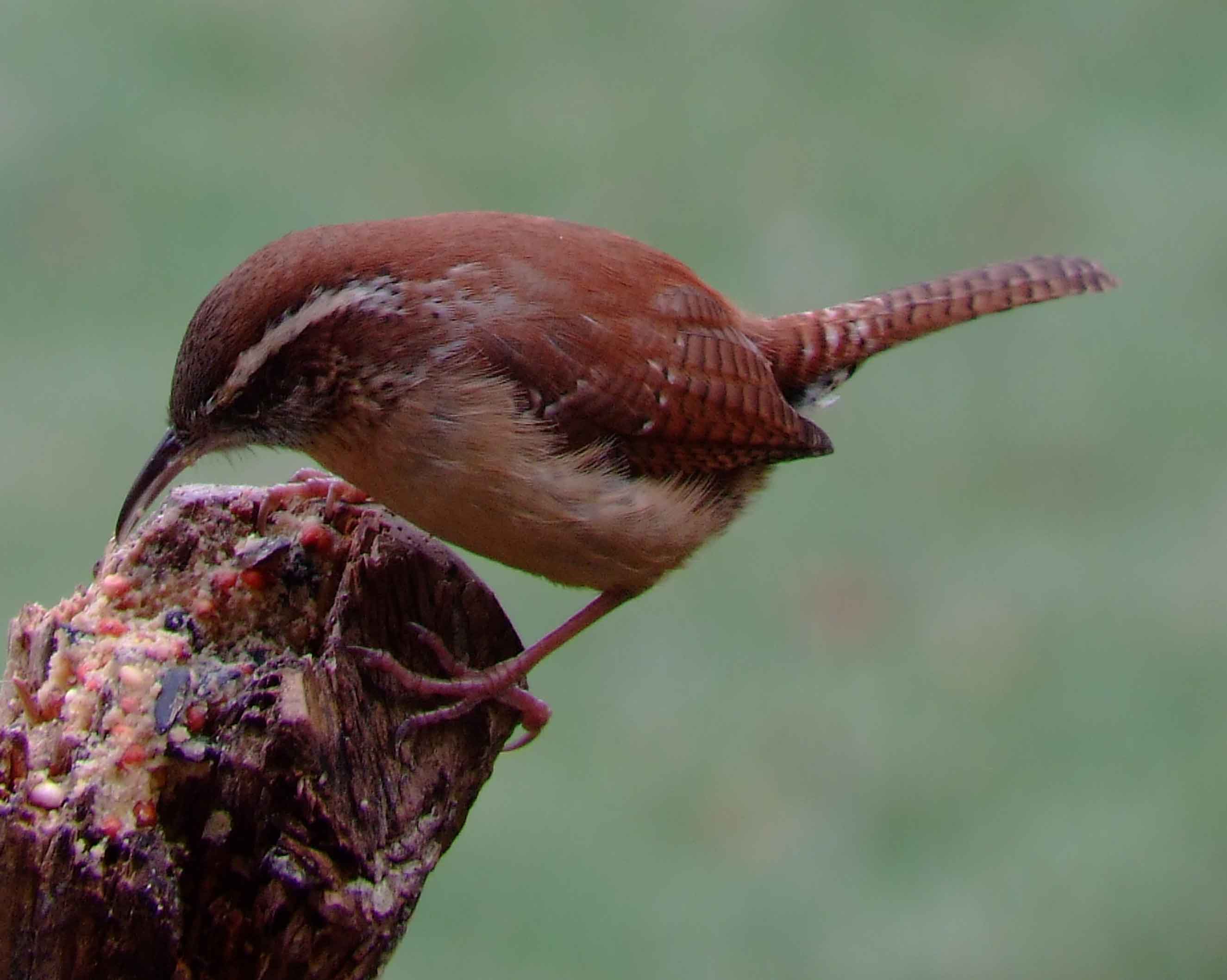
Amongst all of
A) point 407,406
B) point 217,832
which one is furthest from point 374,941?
point 407,406

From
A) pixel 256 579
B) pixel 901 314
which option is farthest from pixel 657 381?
pixel 256 579

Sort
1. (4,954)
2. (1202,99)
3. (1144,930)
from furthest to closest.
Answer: (1202,99) → (1144,930) → (4,954)

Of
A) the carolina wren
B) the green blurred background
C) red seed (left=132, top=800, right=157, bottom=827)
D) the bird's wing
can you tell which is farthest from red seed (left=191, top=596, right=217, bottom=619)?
the green blurred background

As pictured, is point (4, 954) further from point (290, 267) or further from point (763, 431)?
point (763, 431)

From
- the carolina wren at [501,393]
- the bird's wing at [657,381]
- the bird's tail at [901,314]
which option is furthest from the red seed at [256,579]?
the bird's tail at [901,314]

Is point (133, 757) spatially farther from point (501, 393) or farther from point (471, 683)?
point (501, 393)

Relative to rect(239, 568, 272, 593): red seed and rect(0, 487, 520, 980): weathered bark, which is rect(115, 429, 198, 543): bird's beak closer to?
rect(0, 487, 520, 980): weathered bark

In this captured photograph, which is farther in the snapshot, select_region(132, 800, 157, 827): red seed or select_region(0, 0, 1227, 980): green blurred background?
select_region(0, 0, 1227, 980): green blurred background
